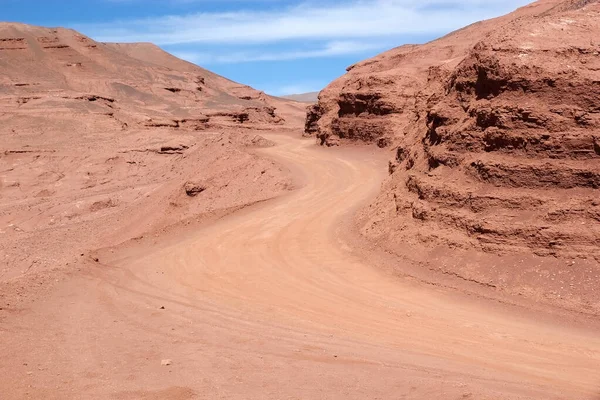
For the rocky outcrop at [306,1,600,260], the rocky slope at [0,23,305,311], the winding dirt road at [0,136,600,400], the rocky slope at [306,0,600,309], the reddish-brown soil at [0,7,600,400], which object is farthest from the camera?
the rocky slope at [0,23,305,311]

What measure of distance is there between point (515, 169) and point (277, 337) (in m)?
4.65

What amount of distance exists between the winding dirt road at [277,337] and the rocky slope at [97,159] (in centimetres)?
162

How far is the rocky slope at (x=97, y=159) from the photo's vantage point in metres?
15.3

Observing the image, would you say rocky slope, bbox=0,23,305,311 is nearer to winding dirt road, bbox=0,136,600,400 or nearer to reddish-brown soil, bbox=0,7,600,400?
reddish-brown soil, bbox=0,7,600,400

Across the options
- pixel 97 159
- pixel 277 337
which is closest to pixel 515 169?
pixel 277 337

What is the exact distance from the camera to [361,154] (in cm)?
2356

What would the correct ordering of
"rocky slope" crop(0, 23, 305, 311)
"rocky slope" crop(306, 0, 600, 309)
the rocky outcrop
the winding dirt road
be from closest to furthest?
the winding dirt road, "rocky slope" crop(306, 0, 600, 309), the rocky outcrop, "rocky slope" crop(0, 23, 305, 311)

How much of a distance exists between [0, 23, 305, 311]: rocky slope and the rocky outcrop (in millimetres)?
5755

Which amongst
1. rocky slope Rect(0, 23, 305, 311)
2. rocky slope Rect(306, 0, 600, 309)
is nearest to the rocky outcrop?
rocky slope Rect(306, 0, 600, 309)

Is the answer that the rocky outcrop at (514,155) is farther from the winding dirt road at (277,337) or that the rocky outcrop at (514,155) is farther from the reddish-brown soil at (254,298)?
the winding dirt road at (277,337)

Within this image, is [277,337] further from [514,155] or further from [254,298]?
[514,155]

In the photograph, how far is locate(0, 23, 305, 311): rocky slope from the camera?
50.2 feet

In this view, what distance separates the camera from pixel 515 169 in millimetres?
9250

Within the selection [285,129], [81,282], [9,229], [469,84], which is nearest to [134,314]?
[81,282]
